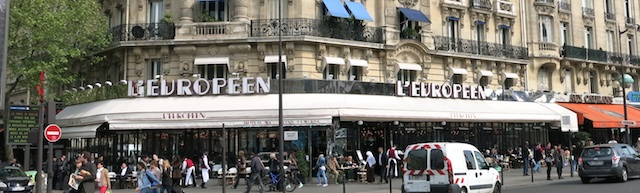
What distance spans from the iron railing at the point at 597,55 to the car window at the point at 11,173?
25.9m

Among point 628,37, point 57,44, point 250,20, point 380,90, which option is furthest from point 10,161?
point 628,37

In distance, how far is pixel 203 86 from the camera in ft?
73.9

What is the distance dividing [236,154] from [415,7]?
10139 millimetres

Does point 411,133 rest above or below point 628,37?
below

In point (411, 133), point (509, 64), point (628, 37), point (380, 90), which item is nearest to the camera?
point (380, 90)

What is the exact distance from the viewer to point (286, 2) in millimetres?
23703

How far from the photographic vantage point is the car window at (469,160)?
1438 centimetres

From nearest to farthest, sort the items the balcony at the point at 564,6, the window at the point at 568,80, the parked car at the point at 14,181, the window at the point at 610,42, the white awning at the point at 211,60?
1. the parked car at the point at 14,181
2. the white awning at the point at 211,60
3. the window at the point at 568,80
4. the balcony at the point at 564,6
5. the window at the point at 610,42

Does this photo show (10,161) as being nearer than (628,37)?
Yes

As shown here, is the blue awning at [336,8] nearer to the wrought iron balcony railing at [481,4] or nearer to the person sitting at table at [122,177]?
the wrought iron balcony railing at [481,4]

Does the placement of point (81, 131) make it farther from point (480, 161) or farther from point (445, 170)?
point (480, 161)

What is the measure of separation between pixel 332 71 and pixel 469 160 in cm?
1043

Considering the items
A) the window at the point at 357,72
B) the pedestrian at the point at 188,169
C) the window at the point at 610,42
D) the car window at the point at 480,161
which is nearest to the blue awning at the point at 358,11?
the window at the point at 357,72

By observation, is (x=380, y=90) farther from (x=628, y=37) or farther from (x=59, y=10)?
(x=628, y=37)
